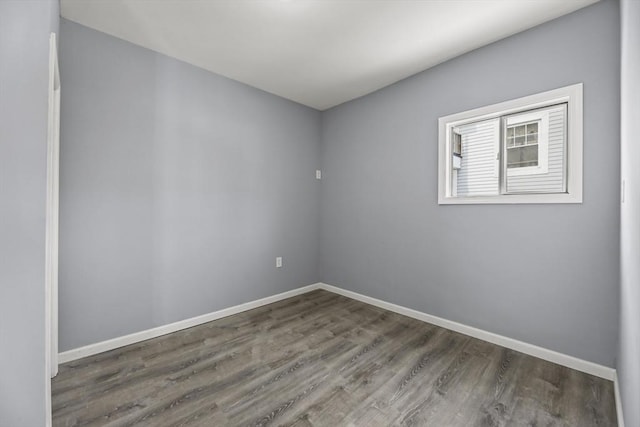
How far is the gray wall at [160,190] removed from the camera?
2.09 m

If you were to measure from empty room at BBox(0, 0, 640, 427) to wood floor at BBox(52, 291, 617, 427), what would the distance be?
16mm

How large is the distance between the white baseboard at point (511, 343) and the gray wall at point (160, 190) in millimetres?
1448

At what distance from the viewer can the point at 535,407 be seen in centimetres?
159

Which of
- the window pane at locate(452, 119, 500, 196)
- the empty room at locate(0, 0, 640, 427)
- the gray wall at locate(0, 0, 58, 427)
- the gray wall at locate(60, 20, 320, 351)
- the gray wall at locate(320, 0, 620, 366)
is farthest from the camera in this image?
the window pane at locate(452, 119, 500, 196)

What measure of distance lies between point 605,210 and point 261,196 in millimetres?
3020

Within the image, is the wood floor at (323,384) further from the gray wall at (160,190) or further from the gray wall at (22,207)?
the gray wall at (22,207)

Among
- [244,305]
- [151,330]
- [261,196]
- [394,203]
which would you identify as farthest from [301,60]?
[151,330]

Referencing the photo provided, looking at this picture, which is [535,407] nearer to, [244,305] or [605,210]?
A: [605,210]

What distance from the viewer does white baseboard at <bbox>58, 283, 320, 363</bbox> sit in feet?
6.77

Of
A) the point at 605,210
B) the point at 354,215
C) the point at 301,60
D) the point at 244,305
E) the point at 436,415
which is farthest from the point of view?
the point at 354,215

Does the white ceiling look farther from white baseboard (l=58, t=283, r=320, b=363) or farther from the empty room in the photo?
white baseboard (l=58, t=283, r=320, b=363)

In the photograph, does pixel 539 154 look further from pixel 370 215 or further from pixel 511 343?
pixel 370 215

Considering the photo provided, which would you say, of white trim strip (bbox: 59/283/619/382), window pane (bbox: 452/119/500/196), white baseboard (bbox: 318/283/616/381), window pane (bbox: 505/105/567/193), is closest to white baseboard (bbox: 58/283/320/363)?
white trim strip (bbox: 59/283/619/382)

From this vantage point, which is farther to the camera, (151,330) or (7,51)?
(151,330)
